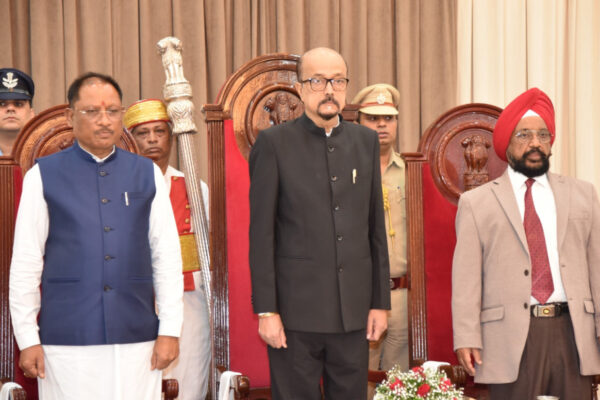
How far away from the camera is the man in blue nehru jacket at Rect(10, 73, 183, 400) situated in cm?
231

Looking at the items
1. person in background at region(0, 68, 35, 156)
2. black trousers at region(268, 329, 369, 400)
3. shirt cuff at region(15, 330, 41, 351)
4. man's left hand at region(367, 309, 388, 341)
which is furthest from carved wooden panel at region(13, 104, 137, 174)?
man's left hand at region(367, 309, 388, 341)

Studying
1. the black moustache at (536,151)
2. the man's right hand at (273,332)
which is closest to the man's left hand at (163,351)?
the man's right hand at (273,332)

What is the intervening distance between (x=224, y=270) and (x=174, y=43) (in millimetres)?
1117

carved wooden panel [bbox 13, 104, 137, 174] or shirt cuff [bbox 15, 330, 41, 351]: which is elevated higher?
carved wooden panel [bbox 13, 104, 137, 174]

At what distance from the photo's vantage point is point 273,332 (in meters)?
2.29

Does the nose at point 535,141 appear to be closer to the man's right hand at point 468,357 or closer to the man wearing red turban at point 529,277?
the man wearing red turban at point 529,277

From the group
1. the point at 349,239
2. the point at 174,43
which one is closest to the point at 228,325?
the point at 349,239

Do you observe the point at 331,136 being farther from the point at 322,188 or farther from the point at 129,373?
the point at 129,373

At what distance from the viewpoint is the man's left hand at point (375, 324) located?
7.91ft

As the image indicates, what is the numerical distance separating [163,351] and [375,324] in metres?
0.70

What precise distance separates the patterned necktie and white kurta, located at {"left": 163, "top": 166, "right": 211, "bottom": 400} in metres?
1.54

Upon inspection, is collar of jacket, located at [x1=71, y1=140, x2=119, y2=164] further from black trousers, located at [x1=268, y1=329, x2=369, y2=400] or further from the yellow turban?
the yellow turban

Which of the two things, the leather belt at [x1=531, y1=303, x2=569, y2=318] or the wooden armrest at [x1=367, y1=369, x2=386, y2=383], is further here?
the wooden armrest at [x1=367, y1=369, x2=386, y2=383]

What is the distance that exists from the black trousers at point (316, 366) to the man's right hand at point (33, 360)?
0.72m
